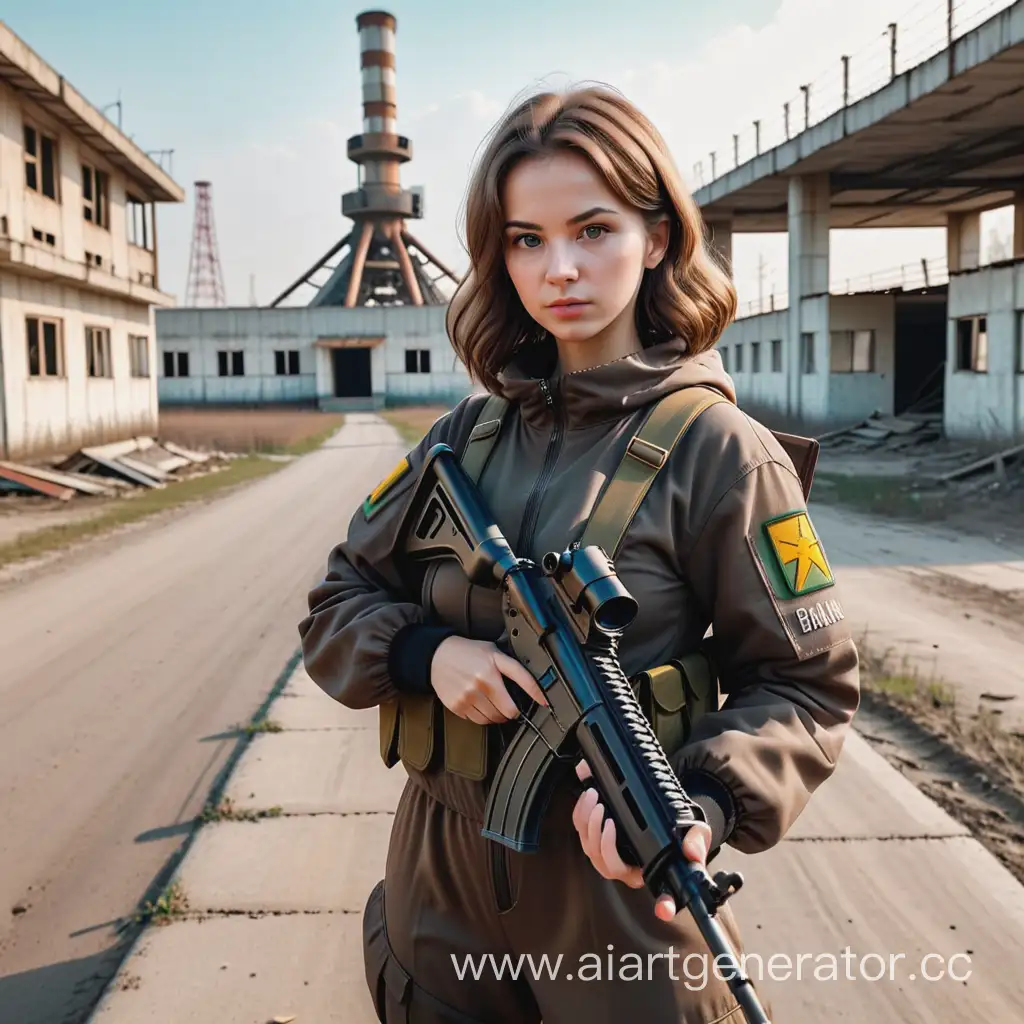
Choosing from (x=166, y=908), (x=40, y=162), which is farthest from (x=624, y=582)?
(x=40, y=162)

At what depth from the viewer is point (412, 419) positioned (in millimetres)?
39188

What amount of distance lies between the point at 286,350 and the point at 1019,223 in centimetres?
3104

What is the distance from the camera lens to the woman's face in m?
1.77

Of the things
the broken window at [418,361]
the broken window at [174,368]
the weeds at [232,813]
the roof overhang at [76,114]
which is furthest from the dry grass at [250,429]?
the weeds at [232,813]

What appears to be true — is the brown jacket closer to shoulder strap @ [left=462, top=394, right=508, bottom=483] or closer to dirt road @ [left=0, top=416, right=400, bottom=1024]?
shoulder strap @ [left=462, top=394, right=508, bottom=483]

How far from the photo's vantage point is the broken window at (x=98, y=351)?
23.6m

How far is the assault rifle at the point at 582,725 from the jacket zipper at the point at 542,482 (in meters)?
0.08

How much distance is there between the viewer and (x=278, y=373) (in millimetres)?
48688

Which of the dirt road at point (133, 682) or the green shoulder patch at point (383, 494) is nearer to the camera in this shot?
the green shoulder patch at point (383, 494)

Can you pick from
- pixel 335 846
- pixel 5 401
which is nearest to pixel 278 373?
pixel 5 401

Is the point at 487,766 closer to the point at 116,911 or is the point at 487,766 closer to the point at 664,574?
the point at 664,574

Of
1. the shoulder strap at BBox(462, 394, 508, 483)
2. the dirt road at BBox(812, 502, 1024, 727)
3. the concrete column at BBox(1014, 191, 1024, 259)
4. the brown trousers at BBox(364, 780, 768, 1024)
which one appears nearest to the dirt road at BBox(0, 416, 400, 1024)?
the brown trousers at BBox(364, 780, 768, 1024)

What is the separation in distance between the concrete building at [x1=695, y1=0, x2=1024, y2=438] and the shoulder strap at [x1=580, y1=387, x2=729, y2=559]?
17948 millimetres

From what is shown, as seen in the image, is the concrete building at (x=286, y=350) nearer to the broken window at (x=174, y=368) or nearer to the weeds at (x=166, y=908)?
the broken window at (x=174, y=368)
